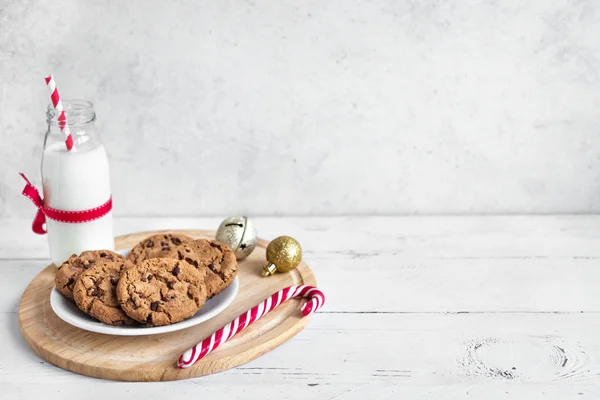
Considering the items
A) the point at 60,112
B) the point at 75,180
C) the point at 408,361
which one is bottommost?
the point at 408,361

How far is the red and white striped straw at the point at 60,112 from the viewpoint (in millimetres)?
1246

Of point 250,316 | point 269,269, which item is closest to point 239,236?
point 269,269

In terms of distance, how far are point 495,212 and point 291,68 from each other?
605mm

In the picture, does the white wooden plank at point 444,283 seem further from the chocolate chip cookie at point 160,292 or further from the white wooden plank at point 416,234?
the chocolate chip cookie at point 160,292

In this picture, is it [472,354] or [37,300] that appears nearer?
[472,354]

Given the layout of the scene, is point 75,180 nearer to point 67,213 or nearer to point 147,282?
point 67,213

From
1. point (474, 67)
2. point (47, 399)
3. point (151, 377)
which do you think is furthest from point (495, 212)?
point (47, 399)

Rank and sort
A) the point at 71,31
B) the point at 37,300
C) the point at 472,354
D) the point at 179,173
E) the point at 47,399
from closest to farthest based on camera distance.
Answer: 1. the point at 47,399
2. the point at 472,354
3. the point at 37,300
4. the point at 71,31
5. the point at 179,173

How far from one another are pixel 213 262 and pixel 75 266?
0.76 feet

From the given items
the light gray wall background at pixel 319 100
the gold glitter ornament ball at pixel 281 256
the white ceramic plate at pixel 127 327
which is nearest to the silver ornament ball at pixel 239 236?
the gold glitter ornament ball at pixel 281 256

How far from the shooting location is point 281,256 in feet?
4.40

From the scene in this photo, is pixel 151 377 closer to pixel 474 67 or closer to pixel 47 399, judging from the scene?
pixel 47 399

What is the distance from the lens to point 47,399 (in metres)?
1.02

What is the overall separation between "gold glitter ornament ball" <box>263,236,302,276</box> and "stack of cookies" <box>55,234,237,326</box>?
0.35 ft
